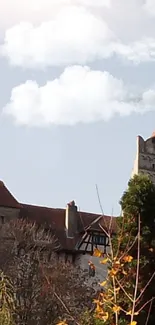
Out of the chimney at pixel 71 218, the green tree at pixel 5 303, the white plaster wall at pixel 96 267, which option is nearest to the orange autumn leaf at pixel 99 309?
the green tree at pixel 5 303

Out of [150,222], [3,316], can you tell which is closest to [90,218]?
[150,222]

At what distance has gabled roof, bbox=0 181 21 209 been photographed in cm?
5699

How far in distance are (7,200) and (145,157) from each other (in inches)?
514

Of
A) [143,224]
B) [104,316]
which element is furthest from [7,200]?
[104,316]

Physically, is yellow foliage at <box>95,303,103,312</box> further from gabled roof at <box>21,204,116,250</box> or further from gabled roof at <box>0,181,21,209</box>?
gabled roof at <box>0,181,21,209</box>

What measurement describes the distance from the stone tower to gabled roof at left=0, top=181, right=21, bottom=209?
1070 cm

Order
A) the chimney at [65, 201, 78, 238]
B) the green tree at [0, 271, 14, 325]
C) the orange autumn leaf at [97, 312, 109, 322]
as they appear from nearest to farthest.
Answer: the orange autumn leaf at [97, 312, 109, 322]
the green tree at [0, 271, 14, 325]
the chimney at [65, 201, 78, 238]

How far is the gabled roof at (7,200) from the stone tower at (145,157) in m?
10.7

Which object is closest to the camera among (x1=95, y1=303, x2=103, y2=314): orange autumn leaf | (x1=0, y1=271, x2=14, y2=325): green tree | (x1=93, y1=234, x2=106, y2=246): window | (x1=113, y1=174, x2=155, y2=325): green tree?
(x1=95, y1=303, x2=103, y2=314): orange autumn leaf

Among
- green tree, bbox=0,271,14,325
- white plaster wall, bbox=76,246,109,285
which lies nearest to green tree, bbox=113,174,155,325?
green tree, bbox=0,271,14,325

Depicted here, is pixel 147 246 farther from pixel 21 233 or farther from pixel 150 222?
pixel 21 233

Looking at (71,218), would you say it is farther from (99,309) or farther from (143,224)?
(99,309)

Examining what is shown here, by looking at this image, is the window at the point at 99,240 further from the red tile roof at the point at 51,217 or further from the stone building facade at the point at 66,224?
the red tile roof at the point at 51,217

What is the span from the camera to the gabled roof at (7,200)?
56987 mm
